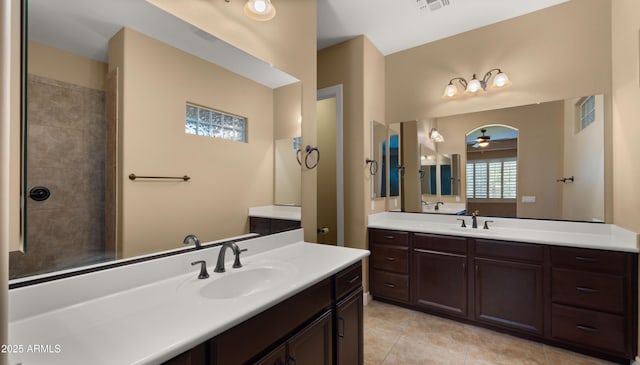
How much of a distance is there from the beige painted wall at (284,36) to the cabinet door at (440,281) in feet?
3.97

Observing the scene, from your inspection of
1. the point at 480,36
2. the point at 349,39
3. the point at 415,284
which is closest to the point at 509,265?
the point at 415,284

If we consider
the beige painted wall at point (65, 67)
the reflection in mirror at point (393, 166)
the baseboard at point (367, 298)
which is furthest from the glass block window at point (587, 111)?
the beige painted wall at point (65, 67)

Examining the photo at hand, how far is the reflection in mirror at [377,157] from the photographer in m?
3.10

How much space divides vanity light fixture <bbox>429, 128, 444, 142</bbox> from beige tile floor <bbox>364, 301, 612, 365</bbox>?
1901mm

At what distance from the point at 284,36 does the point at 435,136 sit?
2039 mm

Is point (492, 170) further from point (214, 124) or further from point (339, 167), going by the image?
point (214, 124)

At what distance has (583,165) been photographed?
2400mm

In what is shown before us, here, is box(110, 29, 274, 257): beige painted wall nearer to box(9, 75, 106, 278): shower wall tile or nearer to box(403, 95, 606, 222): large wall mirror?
box(9, 75, 106, 278): shower wall tile

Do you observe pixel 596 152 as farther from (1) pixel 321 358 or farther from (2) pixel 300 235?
(1) pixel 321 358

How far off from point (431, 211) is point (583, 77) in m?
1.80

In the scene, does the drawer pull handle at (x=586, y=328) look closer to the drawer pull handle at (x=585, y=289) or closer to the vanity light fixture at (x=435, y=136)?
the drawer pull handle at (x=585, y=289)

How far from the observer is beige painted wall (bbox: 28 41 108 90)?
94 centimetres

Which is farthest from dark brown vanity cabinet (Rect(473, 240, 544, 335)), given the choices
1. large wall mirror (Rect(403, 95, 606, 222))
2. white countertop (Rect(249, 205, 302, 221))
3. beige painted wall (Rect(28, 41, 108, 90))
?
beige painted wall (Rect(28, 41, 108, 90))

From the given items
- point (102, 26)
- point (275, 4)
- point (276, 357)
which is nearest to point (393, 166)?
point (275, 4)
